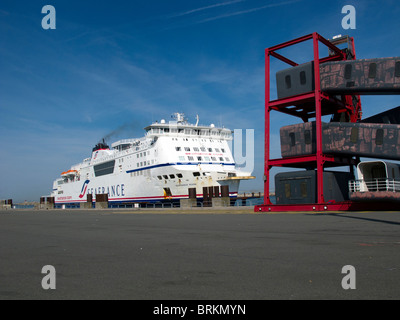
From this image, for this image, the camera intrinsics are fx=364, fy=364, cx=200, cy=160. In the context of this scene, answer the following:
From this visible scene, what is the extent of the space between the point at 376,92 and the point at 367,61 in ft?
6.87

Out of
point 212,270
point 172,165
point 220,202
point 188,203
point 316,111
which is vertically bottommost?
point 188,203

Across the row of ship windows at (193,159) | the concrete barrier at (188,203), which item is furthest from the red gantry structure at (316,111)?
the row of ship windows at (193,159)

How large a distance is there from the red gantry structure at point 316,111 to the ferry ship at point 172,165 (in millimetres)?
15771

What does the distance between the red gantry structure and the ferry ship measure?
15771 mm

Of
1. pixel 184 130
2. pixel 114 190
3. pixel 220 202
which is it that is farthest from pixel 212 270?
pixel 114 190

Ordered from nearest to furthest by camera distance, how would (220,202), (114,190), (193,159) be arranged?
(220,202), (193,159), (114,190)

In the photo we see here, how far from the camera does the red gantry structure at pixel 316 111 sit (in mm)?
23516

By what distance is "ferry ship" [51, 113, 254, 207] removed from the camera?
43.1 m

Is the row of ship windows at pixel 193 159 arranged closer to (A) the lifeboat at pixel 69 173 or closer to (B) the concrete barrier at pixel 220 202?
(B) the concrete barrier at pixel 220 202

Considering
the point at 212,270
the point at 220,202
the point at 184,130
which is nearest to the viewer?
the point at 212,270

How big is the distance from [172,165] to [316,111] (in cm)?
2222

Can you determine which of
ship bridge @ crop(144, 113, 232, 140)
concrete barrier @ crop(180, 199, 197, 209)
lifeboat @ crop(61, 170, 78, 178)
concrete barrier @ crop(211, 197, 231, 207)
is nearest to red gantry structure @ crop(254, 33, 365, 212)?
concrete barrier @ crop(211, 197, 231, 207)

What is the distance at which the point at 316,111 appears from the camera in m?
24.2

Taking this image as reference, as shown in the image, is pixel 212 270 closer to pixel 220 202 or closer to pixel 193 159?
pixel 220 202
